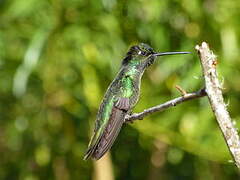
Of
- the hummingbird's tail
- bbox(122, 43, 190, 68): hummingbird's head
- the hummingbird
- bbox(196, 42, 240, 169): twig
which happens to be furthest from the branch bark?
bbox(122, 43, 190, 68): hummingbird's head

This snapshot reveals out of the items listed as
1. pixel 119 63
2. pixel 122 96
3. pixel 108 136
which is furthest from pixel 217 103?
pixel 119 63

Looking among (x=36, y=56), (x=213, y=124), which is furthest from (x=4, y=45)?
(x=213, y=124)

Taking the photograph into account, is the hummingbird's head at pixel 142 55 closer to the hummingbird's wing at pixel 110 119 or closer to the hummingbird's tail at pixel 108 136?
the hummingbird's wing at pixel 110 119

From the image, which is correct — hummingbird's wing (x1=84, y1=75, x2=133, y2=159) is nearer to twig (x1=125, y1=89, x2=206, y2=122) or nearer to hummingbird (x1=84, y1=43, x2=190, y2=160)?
hummingbird (x1=84, y1=43, x2=190, y2=160)

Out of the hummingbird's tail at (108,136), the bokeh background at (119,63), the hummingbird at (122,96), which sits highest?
the bokeh background at (119,63)

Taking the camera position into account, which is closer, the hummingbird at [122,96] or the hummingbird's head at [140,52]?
the hummingbird at [122,96]

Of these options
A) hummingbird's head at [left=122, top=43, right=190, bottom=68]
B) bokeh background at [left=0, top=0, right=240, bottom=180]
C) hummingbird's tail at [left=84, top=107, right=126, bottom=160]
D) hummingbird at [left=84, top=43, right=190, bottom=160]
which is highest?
bokeh background at [left=0, top=0, right=240, bottom=180]

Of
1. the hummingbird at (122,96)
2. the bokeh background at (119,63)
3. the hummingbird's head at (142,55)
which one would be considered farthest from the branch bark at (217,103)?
the bokeh background at (119,63)

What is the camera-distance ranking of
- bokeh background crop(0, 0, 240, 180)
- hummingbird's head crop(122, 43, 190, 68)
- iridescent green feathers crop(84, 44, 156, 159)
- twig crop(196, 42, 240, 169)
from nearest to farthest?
twig crop(196, 42, 240, 169)
iridescent green feathers crop(84, 44, 156, 159)
hummingbird's head crop(122, 43, 190, 68)
bokeh background crop(0, 0, 240, 180)

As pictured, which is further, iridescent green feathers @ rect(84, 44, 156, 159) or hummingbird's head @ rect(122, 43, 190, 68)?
hummingbird's head @ rect(122, 43, 190, 68)
